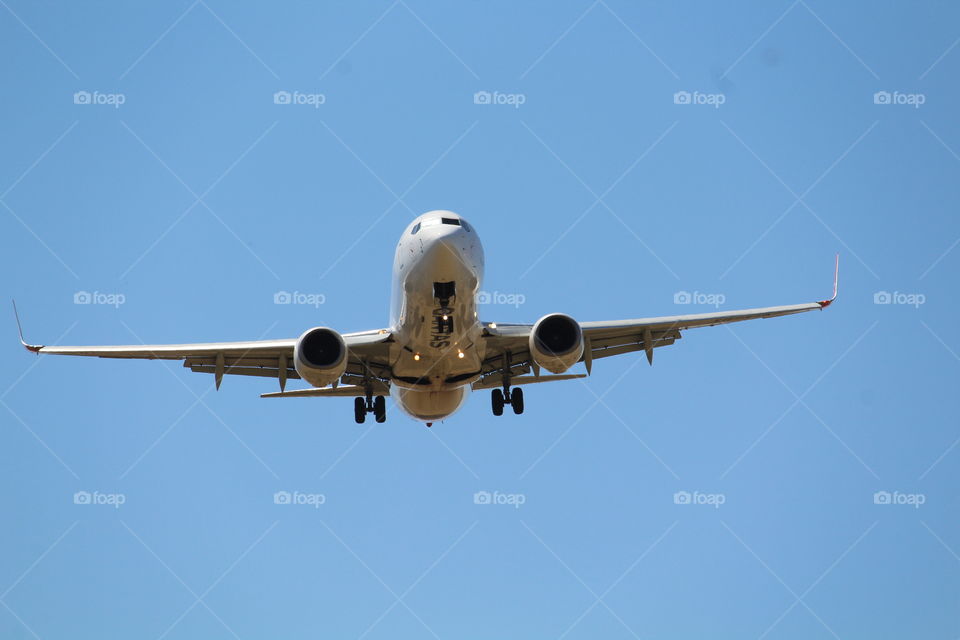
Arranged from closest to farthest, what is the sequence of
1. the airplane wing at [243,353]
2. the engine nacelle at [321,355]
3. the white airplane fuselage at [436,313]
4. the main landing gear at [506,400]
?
the white airplane fuselage at [436,313], the engine nacelle at [321,355], the airplane wing at [243,353], the main landing gear at [506,400]

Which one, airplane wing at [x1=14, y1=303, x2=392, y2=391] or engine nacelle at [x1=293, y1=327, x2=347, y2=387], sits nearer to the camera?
engine nacelle at [x1=293, y1=327, x2=347, y2=387]

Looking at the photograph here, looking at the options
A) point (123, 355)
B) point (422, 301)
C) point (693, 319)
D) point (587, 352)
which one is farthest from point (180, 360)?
point (693, 319)

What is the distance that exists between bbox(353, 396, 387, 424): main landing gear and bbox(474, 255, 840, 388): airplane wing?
2971mm

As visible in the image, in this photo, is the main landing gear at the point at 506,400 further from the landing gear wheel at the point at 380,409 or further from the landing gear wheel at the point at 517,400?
the landing gear wheel at the point at 380,409

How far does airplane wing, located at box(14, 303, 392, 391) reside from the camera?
29344 mm

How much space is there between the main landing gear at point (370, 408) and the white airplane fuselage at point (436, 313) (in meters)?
1.17

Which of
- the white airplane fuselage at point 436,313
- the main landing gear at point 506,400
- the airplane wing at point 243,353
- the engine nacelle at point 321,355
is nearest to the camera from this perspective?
the white airplane fuselage at point 436,313

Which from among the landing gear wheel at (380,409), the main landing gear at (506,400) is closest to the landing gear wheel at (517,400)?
the main landing gear at (506,400)

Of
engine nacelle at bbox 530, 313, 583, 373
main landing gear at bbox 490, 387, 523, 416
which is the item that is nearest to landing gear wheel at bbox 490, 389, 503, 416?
main landing gear at bbox 490, 387, 523, 416

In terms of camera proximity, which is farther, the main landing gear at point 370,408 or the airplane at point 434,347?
the main landing gear at point 370,408

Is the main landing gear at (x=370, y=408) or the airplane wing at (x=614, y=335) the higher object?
the airplane wing at (x=614, y=335)

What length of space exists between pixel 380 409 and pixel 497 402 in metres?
3.30

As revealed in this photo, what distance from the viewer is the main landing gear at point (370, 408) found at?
3226cm

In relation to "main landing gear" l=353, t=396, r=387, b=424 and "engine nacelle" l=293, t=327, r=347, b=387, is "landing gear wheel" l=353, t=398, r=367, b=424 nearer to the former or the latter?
"main landing gear" l=353, t=396, r=387, b=424
